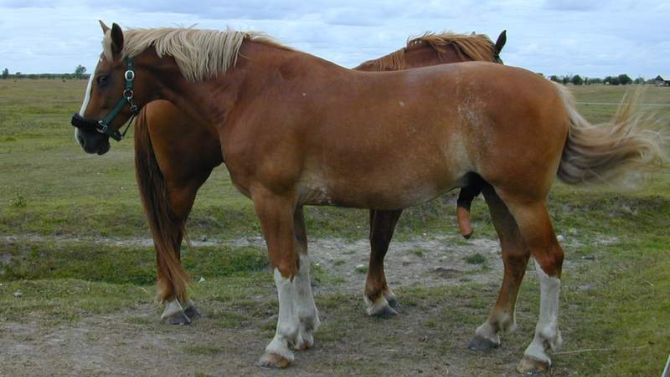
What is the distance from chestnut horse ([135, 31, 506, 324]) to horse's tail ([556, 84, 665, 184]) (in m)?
1.94

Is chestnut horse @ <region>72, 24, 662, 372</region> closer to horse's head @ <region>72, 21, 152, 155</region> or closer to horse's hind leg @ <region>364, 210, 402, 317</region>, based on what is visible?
horse's head @ <region>72, 21, 152, 155</region>

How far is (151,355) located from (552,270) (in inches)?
112

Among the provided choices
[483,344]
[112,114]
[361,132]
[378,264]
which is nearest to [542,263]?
[483,344]

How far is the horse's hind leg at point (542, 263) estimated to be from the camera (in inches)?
202

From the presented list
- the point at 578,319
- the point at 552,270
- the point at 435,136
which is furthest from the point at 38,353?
the point at 578,319

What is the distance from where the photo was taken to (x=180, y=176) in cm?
677

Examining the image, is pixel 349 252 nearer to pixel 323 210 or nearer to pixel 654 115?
pixel 323 210

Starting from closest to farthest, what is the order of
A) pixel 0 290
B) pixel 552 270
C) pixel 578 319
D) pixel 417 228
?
pixel 552 270 → pixel 578 319 → pixel 0 290 → pixel 417 228

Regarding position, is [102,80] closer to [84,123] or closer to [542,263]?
[84,123]

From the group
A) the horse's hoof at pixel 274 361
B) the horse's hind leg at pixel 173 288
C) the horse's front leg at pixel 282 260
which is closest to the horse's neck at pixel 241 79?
the horse's front leg at pixel 282 260

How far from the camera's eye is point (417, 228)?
1040cm

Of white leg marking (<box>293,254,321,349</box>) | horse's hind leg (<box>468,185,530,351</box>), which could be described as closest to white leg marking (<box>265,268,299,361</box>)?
white leg marking (<box>293,254,321,349</box>)

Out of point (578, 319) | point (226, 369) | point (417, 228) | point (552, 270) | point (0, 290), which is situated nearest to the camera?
point (552, 270)

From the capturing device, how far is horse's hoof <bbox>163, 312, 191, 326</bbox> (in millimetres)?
6758
